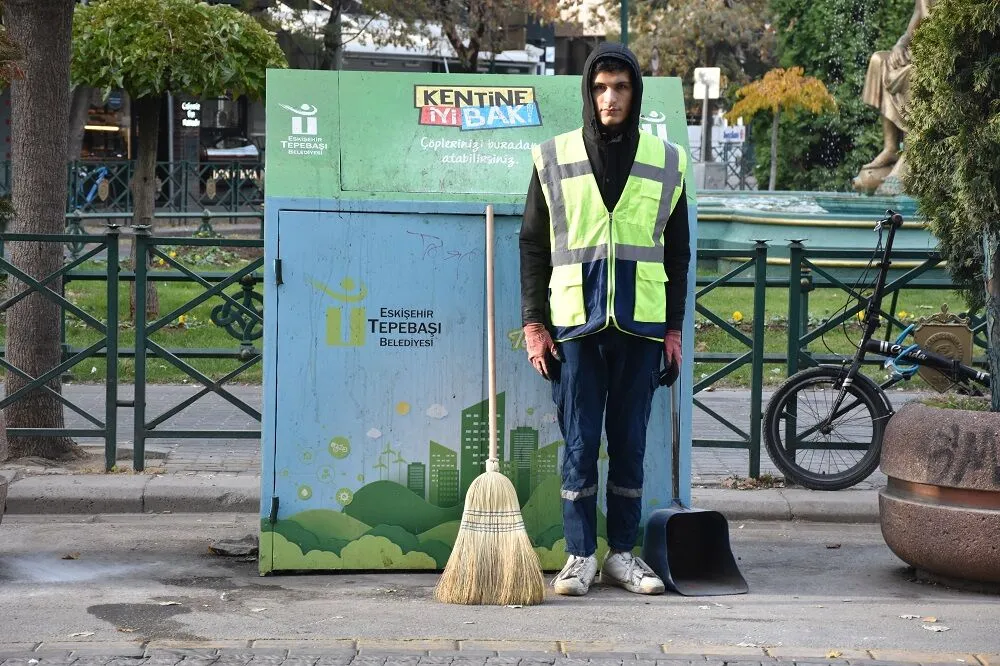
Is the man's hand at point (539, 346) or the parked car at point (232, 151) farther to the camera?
the parked car at point (232, 151)

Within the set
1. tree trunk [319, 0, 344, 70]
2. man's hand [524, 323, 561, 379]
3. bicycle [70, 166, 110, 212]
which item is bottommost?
man's hand [524, 323, 561, 379]

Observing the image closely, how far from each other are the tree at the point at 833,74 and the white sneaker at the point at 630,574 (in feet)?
80.5

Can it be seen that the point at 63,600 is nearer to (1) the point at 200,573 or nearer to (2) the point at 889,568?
(1) the point at 200,573

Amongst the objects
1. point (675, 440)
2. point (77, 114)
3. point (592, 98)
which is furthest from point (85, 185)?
point (592, 98)

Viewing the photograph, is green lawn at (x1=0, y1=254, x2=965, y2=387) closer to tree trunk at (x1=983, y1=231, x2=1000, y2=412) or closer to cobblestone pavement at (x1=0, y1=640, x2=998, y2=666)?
tree trunk at (x1=983, y1=231, x2=1000, y2=412)

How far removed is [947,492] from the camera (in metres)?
5.66

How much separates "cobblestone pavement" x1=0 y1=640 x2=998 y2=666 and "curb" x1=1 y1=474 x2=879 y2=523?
2.41 meters

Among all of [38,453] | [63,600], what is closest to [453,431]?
[63,600]

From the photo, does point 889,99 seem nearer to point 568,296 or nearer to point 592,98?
point 592,98

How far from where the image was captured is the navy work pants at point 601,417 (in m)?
5.50

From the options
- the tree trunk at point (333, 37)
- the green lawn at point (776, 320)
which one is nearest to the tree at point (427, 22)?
the tree trunk at point (333, 37)

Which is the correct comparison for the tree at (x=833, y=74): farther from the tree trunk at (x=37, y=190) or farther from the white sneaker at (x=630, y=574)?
the white sneaker at (x=630, y=574)

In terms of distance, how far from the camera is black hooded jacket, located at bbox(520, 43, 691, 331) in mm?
5457

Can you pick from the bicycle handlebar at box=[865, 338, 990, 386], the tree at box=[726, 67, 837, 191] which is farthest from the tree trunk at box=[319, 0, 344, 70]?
the bicycle handlebar at box=[865, 338, 990, 386]
